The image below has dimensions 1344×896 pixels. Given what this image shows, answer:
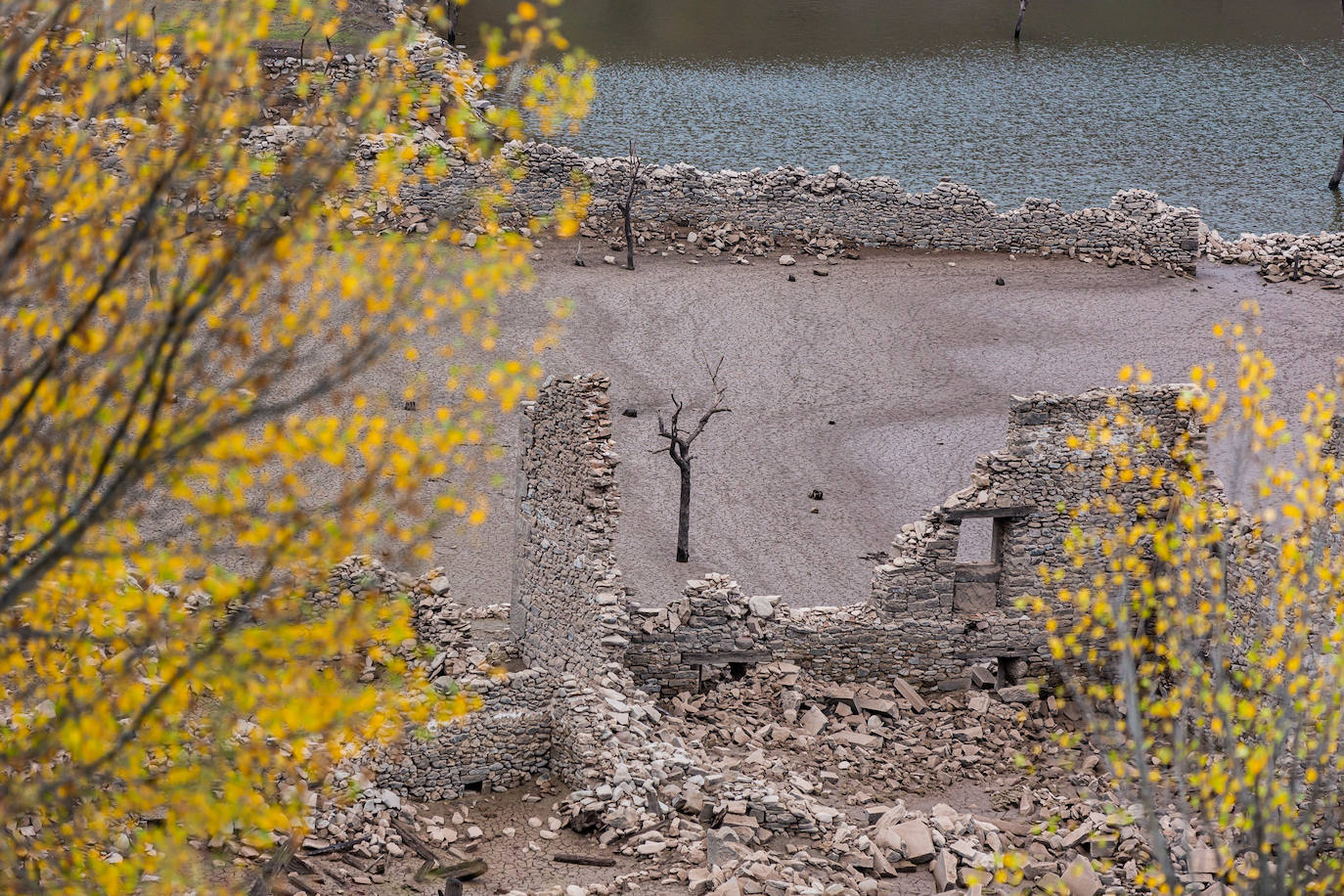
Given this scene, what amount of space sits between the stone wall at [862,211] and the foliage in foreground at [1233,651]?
39.4 ft

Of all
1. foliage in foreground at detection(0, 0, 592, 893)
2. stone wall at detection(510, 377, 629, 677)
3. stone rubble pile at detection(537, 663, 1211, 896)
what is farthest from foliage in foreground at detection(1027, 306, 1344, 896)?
stone wall at detection(510, 377, 629, 677)

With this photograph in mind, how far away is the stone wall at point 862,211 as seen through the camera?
34188mm

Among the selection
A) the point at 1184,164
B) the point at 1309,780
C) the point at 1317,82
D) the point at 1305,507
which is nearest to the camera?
the point at 1309,780

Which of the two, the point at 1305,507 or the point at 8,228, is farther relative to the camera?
the point at 1305,507

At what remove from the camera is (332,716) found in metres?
7.31

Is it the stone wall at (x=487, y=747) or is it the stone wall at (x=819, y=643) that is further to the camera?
A: the stone wall at (x=819, y=643)

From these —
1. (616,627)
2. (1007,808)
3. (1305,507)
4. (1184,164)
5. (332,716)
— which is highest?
(1184,164)

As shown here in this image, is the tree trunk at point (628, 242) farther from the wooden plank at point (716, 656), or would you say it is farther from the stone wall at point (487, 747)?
the stone wall at point (487, 747)

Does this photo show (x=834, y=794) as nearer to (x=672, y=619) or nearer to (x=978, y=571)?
(x=672, y=619)

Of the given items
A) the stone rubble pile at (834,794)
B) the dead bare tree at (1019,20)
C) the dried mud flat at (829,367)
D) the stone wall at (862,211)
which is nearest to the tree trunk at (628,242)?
the dried mud flat at (829,367)

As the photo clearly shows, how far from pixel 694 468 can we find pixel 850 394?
14.4 feet

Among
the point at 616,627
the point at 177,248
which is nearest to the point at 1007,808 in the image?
the point at 616,627

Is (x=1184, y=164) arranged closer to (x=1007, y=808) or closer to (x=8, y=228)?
(x=1007, y=808)

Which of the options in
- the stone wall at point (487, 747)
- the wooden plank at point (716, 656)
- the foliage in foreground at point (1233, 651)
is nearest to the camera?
the foliage in foreground at point (1233, 651)
